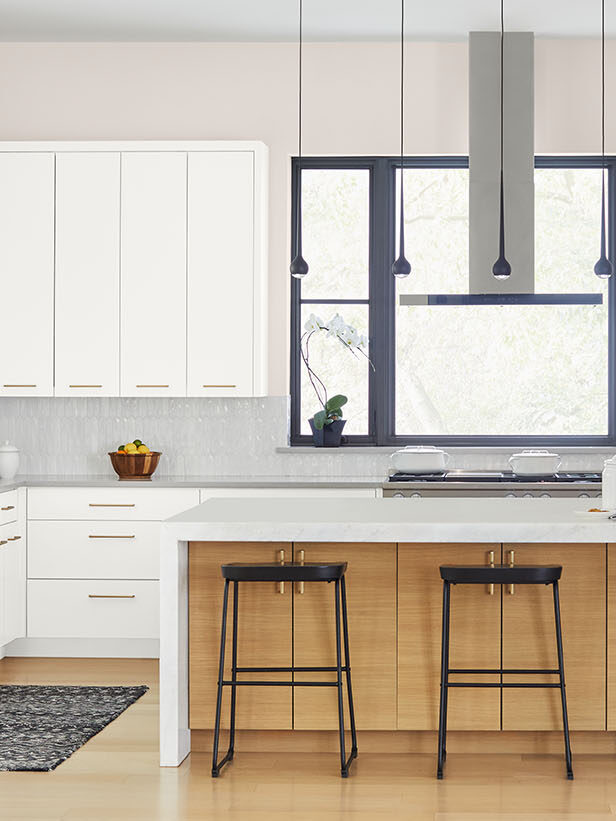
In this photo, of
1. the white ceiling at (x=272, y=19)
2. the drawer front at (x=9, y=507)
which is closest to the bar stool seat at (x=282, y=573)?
the drawer front at (x=9, y=507)

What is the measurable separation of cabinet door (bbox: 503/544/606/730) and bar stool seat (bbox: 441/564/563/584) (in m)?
0.24

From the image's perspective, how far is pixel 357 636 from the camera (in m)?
3.89

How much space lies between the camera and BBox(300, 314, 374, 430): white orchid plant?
19.8 ft

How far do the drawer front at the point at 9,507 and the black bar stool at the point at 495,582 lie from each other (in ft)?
8.60

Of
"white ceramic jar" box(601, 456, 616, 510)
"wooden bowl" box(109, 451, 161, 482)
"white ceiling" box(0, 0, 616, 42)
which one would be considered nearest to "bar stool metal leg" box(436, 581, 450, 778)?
"white ceramic jar" box(601, 456, 616, 510)

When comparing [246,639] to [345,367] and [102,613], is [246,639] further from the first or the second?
[345,367]

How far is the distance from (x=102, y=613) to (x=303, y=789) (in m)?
2.23

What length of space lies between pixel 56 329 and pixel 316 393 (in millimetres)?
1547

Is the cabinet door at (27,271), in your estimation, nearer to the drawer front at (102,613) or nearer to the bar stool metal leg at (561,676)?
the drawer front at (102,613)

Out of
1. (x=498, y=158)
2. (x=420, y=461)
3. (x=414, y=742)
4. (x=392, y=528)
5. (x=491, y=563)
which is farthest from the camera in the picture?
(x=498, y=158)

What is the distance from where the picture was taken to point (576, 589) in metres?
3.86

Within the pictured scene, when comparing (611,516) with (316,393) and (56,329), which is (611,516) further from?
(56,329)

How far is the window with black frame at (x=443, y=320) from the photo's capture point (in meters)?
6.18

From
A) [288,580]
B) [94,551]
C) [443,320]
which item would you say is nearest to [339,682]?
[288,580]
